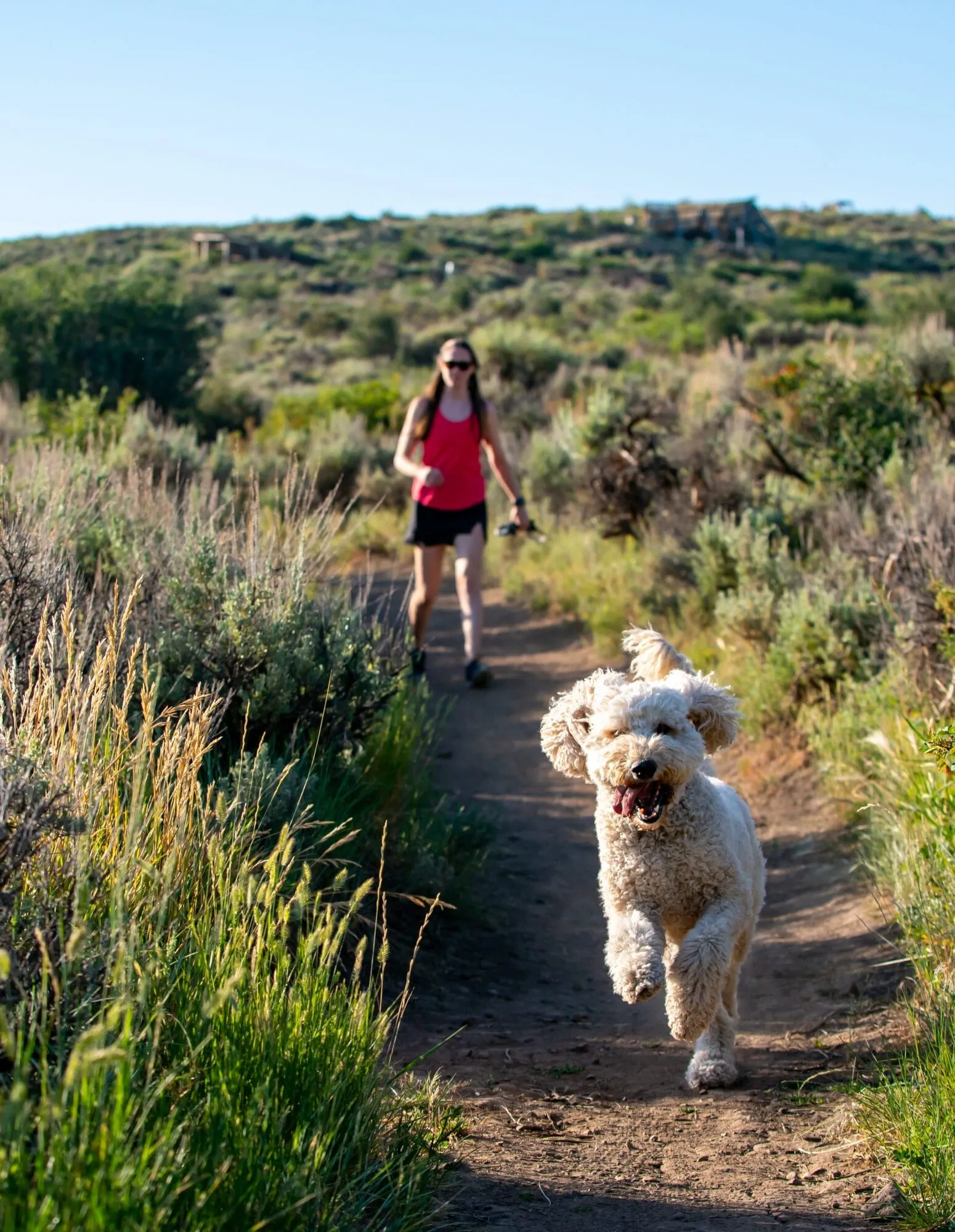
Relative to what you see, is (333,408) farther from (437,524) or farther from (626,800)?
(626,800)

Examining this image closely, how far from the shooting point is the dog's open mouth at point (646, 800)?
4285 millimetres

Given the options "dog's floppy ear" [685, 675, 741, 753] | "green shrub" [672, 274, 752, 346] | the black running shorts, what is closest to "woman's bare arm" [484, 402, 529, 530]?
the black running shorts

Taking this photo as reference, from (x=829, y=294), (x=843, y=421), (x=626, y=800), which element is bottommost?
(x=626, y=800)

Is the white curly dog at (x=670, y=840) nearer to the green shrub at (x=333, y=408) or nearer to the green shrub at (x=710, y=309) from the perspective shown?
the green shrub at (x=333, y=408)

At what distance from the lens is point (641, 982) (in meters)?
4.11

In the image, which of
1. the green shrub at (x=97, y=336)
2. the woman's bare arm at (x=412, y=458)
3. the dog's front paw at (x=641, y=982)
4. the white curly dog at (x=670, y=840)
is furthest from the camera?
the green shrub at (x=97, y=336)

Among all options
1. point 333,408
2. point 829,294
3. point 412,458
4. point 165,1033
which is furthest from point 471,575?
point 829,294

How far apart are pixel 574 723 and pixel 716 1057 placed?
130 cm

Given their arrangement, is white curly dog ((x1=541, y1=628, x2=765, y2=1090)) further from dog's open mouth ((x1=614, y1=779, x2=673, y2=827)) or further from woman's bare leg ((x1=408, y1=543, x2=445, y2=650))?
woman's bare leg ((x1=408, y1=543, x2=445, y2=650))

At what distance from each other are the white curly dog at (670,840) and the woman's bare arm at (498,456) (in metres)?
4.61

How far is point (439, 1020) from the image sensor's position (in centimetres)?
534

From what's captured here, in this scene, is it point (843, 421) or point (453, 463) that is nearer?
point (453, 463)

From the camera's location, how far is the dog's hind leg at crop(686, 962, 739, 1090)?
469 cm

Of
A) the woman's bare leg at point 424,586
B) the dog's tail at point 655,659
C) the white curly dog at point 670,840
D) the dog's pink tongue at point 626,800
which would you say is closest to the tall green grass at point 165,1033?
the white curly dog at point 670,840
